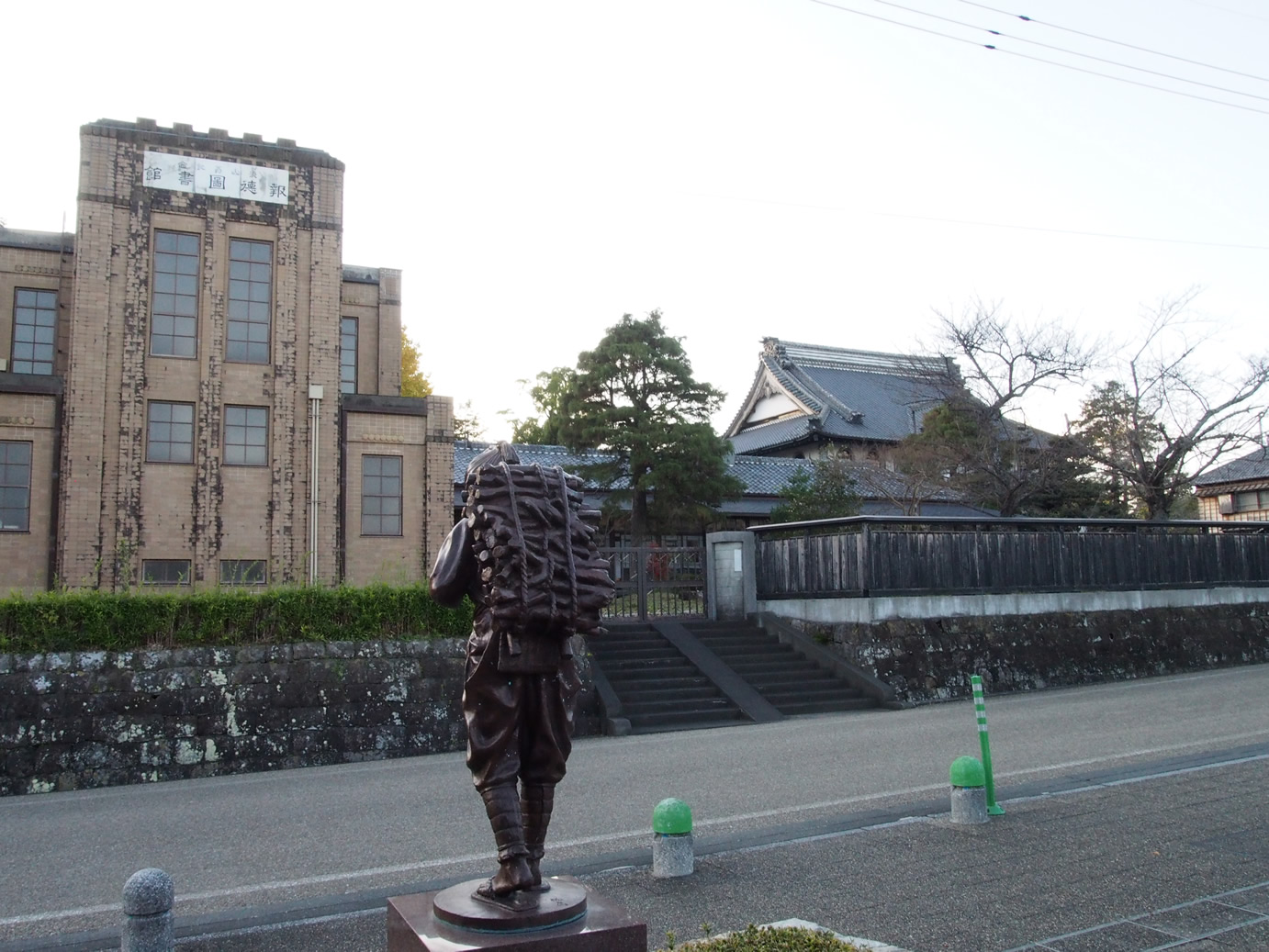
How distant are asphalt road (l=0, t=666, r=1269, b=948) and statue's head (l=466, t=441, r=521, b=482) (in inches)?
104

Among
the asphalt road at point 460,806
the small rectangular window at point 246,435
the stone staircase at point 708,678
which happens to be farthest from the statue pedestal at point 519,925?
the small rectangular window at point 246,435

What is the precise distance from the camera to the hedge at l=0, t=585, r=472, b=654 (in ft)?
38.4

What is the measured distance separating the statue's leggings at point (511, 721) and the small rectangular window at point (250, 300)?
1821 cm

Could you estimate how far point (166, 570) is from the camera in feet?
64.5

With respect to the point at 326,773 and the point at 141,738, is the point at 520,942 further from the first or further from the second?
the point at 141,738

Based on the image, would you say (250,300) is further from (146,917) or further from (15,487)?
(146,917)

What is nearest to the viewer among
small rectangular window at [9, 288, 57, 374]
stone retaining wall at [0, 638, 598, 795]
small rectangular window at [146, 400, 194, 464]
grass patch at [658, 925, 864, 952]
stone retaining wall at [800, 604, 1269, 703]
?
grass patch at [658, 925, 864, 952]

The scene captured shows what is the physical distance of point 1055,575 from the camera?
19.5 metres

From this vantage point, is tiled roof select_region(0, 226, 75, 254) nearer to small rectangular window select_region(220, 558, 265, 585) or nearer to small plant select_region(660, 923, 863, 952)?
small rectangular window select_region(220, 558, 265, 585)

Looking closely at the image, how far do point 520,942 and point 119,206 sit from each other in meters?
20.0

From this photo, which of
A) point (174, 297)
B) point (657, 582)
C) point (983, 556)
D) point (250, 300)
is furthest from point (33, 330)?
point (983, 556)

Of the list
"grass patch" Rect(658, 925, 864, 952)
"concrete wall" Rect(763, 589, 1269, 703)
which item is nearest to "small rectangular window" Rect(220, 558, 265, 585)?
"concrete wall" Rect(763, 589, 1269, 703)

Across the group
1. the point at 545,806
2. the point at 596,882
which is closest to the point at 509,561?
the point at 545,806

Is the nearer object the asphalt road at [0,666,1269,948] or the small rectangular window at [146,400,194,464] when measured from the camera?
the asphalt road at [0,666,1269,948]
